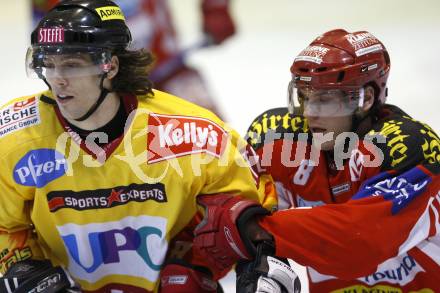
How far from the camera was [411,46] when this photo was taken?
5855 millimetres

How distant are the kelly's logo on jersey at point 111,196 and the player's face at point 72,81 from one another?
0.79 ft

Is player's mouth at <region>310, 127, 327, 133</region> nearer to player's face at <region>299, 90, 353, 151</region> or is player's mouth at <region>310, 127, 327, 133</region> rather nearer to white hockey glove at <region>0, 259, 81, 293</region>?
player's face at <region>299, 90, 353, 151</region>

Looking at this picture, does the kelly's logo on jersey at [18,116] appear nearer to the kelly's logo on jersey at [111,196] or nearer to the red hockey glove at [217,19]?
the kelly's logo on jersey at [111,196]

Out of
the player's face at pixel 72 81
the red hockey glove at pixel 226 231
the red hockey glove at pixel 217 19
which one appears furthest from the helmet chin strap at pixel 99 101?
the red hockey glove at pixel 217 19

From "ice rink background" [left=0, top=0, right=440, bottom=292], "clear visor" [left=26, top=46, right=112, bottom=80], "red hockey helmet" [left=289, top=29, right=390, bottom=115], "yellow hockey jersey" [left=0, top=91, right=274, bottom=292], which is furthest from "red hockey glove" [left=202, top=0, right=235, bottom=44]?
"clear visor" [left=26, top=46, right=112, bottom=80]

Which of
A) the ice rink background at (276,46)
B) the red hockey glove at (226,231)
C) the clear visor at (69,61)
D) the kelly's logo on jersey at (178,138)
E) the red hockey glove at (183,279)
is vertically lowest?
the ice rink background at (276,46)

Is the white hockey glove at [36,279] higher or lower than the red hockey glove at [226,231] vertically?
lower

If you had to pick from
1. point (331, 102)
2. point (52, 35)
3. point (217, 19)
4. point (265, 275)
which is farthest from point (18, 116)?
point (217, 19)

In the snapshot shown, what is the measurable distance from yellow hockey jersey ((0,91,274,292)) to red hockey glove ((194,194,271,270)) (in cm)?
10

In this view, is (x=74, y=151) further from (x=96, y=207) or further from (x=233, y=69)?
(x=233, y=69)

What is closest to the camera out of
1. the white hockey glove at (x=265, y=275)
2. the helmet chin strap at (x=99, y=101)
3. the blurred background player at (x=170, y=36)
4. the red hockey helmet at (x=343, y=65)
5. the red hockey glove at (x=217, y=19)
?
the white hockey glove at (x=265, y=275)

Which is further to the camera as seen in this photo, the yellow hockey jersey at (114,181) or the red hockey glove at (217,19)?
the red hockey glove at (217,19)

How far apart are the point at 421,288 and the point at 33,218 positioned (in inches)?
49.8

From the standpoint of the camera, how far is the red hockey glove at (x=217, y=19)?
5527 millimetres
